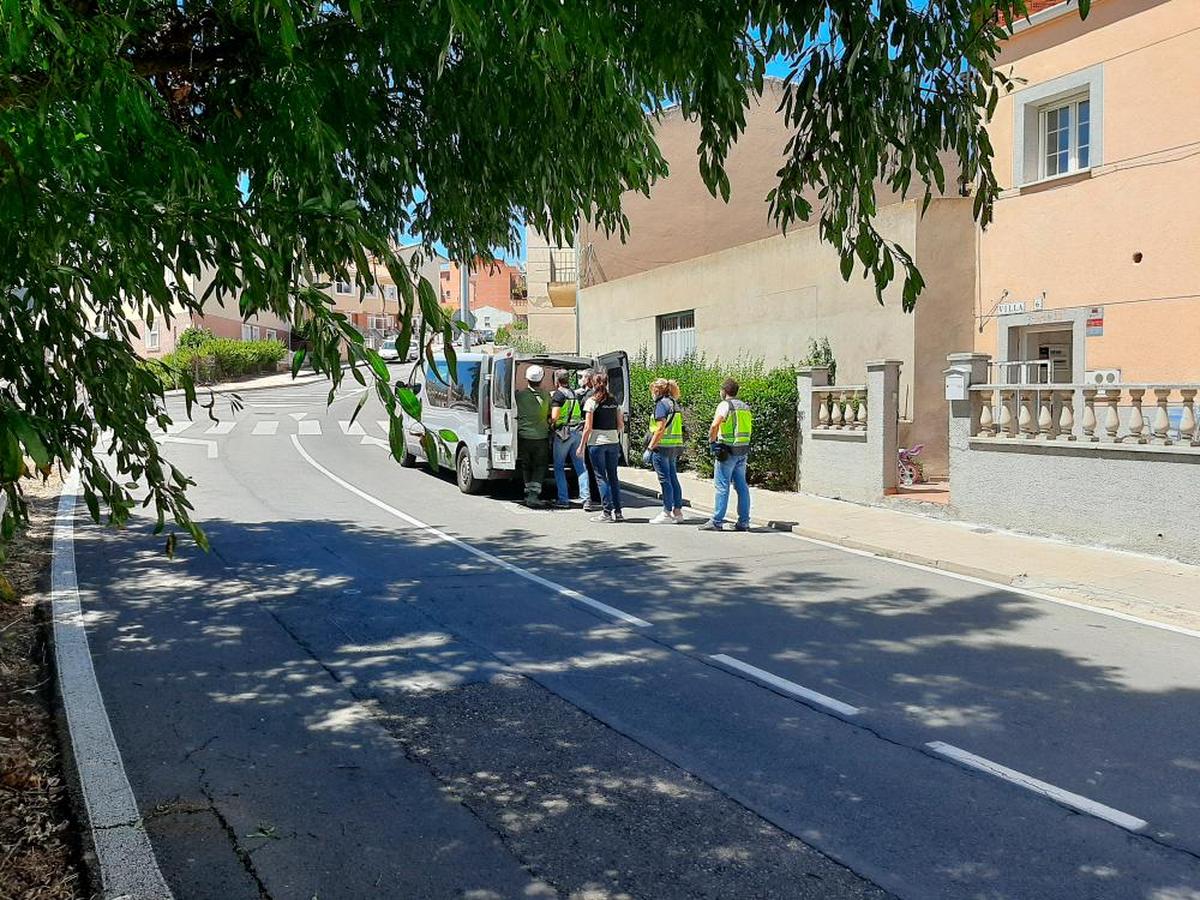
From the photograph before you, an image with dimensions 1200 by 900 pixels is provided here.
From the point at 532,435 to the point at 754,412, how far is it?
3322mm

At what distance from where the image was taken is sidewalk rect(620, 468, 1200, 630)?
8344mm

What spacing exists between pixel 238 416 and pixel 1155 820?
2962cm

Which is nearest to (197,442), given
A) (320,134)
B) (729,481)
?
(729,481)

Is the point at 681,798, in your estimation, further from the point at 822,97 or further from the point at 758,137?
the point at 758,137

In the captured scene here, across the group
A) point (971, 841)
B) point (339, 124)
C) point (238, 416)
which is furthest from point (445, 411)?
point (238, 416)

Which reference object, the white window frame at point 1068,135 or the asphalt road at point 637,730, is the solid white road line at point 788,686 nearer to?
the asphalt road at point 637,730

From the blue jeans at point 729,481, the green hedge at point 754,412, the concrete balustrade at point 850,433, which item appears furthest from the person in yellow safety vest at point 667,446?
the concrete balustrade at point 850,433

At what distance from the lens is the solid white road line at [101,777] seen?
12.1 ft

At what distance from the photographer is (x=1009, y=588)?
29.1 ft

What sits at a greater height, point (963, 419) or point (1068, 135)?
point (1068, 135)

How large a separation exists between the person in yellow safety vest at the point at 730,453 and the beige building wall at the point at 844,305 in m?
2.55

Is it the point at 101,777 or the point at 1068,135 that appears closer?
the point at 101,777

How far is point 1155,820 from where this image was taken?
166 inches

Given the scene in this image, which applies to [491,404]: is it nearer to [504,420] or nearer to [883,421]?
[504,420]
